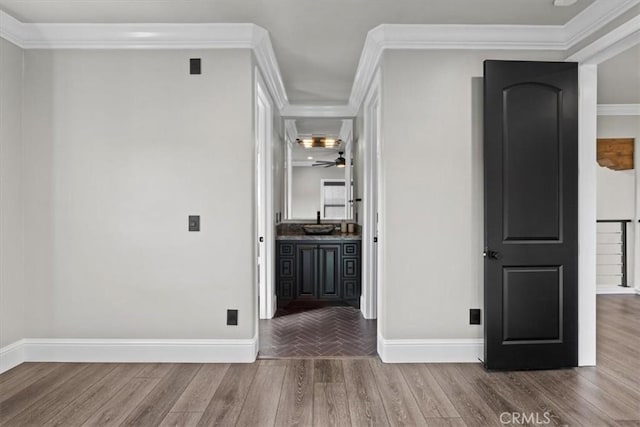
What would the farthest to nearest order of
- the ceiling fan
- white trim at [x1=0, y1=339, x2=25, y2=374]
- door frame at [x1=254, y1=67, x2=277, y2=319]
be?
1. the ceiling fan
2. door frame at [x1=254, y1=67, x2=277, y2=319]
3. white trim at [x1=0, y1=339, x2=25, y2=374]

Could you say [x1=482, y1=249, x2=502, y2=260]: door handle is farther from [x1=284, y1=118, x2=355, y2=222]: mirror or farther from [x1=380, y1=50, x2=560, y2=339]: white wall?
[x1=284, y1=118, x2=355, y2=222]: mirror

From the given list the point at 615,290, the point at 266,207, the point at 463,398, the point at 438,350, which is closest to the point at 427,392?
the point at 463,398

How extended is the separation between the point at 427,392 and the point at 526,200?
1628mm

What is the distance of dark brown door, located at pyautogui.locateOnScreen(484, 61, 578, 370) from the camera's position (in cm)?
305

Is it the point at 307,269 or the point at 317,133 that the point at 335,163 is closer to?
the point at 317,133

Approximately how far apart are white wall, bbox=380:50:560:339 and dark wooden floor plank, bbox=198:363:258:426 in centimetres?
116

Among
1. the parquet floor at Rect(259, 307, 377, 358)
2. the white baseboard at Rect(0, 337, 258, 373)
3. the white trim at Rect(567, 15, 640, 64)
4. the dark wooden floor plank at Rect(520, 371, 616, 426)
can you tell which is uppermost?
the white trim at Rect(567, 15, 640, 64)

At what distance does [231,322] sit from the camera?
10.5 feet

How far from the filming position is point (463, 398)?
103 inches

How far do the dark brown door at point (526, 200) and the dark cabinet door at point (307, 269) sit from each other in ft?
7.81

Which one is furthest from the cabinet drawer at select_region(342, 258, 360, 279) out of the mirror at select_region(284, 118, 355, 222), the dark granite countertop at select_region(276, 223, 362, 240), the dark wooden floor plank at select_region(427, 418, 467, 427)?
Result: the dark wooden floor plank at select_region(427, 418, 467, 427)

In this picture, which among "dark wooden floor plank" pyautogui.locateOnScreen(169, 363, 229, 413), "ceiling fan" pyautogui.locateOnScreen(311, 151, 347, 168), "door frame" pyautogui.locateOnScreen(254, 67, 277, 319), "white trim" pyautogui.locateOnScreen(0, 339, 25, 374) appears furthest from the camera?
"ceiling fan" pyautogui.locateOnScreen(311, 151, 347, 168)

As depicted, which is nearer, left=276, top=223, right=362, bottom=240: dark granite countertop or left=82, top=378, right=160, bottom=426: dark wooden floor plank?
left=82, top=378, right=160, bottom=426: dark wooden floor plank

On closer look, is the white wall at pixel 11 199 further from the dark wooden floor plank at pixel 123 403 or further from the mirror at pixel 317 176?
the mirror at pixel 317 176
